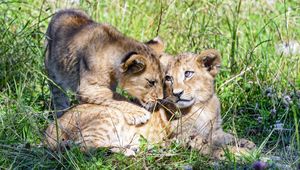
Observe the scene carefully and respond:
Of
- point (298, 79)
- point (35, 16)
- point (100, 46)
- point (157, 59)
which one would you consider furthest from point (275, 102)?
point (35, 16)

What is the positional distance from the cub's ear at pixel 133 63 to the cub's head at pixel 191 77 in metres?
0.41

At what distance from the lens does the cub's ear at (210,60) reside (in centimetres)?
683

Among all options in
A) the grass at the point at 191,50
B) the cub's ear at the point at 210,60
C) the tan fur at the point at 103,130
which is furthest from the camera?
the cub's ear at the point at 210,60

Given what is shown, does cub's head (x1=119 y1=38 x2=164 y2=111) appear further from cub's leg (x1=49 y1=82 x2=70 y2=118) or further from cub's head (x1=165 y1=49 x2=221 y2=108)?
cub's leg (x1=49 y1=82 x2=70 y2=118)

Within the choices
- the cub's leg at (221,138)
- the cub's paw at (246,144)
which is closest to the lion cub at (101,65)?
the cub's leg at (221,138)

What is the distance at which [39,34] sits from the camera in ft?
28.3

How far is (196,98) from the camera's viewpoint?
6742 millimetres

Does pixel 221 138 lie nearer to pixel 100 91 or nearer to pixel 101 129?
pixel 101 129

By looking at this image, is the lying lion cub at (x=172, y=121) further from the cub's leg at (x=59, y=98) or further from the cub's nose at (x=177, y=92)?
the cub's leg at (x=59, y=98)

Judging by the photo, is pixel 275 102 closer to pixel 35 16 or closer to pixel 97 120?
pixel 97 120

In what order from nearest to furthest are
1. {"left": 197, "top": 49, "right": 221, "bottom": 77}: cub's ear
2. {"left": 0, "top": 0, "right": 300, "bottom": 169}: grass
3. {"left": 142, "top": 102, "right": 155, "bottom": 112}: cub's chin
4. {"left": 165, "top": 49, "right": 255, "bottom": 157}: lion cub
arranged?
1. {"left": 0, "top": 0, "right": 300, "bottom": 169}: grass
2. {"left": 165, "top": 49, "right": 255, "bottom": 157}: lion cub
3. {"left": 197, "top": 49, "right": 221, "bottom": 77}: cub's ear
4. {"left": 142, "top": 102, "right": 155, "bottom": 112}: cub's chin

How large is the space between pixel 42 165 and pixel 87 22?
2.61 metres

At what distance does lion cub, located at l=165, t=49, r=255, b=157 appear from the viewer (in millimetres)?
6668

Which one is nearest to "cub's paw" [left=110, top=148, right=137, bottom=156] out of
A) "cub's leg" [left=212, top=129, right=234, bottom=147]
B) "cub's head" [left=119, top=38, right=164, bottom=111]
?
"cub's leg" [left=212, top=129, right=234, bottom=147]
